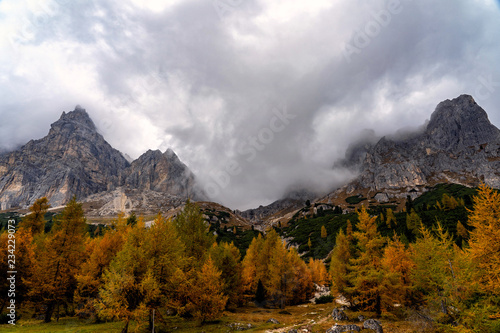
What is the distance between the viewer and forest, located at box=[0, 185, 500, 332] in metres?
16.2

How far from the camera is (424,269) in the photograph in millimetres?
22391

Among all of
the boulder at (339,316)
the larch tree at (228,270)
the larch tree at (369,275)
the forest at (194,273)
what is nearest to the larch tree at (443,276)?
the forest at (194,273)

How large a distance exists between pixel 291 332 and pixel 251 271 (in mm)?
30930

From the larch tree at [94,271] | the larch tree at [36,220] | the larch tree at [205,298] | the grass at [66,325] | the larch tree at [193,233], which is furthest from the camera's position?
the larch tree at [36,220]

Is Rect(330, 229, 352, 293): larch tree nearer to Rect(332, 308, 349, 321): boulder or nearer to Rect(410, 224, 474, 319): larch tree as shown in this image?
Rect(332, 308, 349, 321): boulder

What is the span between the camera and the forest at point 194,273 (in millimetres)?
16250

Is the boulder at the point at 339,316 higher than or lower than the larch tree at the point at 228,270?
lower

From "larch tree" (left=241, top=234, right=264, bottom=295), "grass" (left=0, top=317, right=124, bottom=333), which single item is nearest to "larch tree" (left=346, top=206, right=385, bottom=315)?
"larch tree" (left=241, top=234, right=264, bottom=295)

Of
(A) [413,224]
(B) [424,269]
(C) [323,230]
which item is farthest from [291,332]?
(C) [323,230]

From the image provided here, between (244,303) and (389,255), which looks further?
(244,303)

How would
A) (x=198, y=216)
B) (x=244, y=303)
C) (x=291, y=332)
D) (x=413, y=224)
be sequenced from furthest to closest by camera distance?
(x=413, y=224) → (x=244, y=303) → (x=198, y=216) → (x=291, y=332)

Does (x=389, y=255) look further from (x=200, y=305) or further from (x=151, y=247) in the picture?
(x=151, y=247)

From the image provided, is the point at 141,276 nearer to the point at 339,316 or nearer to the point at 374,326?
the point at 374,326

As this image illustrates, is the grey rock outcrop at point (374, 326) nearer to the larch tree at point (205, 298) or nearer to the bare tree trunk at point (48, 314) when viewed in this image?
the larch tree at point (205, 298)
